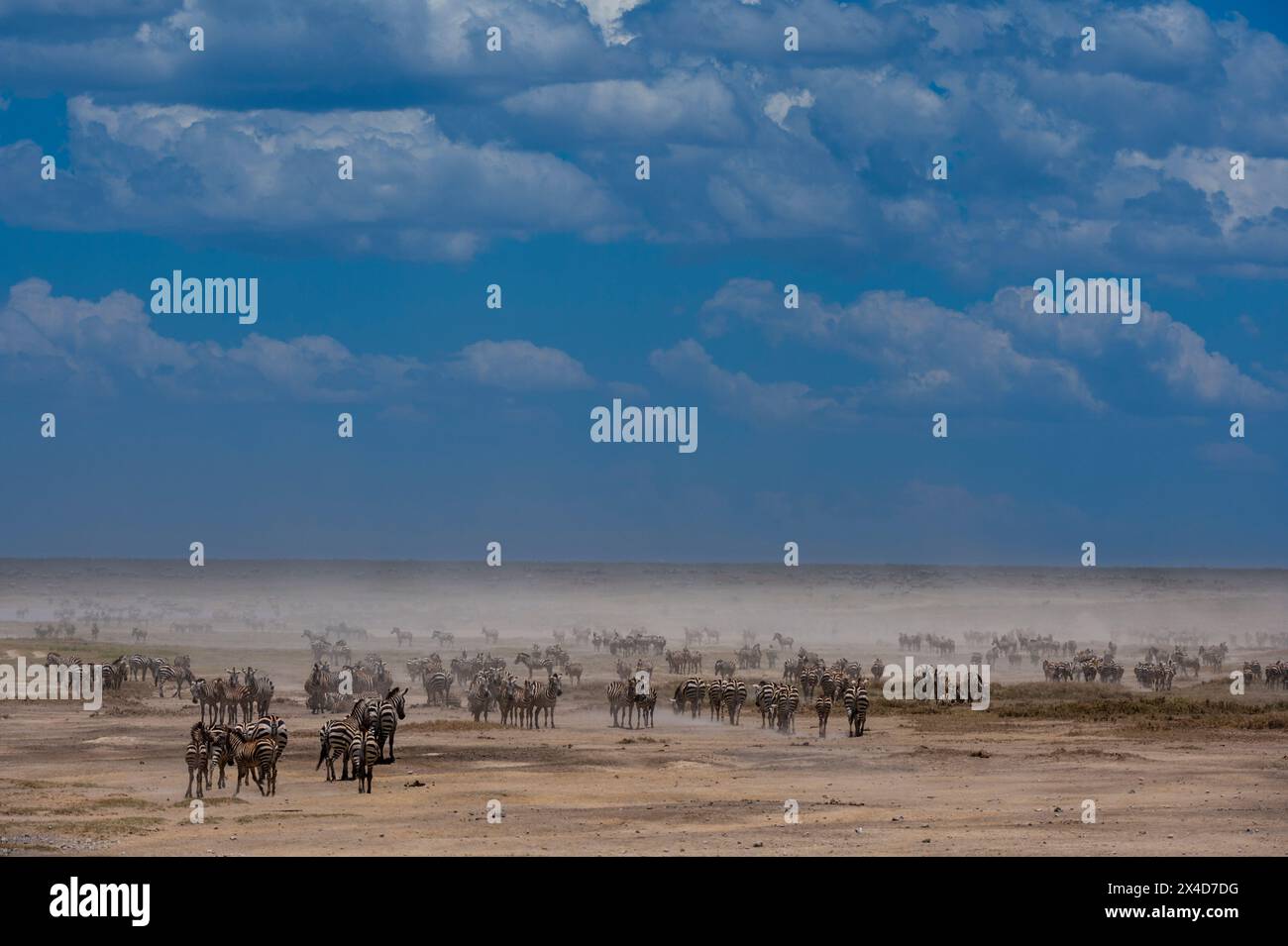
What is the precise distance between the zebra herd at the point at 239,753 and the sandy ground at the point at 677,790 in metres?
0.36

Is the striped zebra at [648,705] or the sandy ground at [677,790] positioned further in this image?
the striped zebra at [648,705]

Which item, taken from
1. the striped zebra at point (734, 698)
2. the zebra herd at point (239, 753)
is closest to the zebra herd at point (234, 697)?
the zebra herd at point (239, 753)

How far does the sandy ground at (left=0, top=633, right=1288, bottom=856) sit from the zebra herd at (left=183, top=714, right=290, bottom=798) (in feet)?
1.18

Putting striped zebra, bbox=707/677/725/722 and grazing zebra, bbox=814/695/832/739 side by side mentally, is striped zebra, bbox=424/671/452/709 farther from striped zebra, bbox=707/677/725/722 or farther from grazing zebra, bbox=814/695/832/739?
grazing zebra, bbox=814/695/832/739

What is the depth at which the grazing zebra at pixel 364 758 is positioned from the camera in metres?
27.8

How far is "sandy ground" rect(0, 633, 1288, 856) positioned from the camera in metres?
22.8

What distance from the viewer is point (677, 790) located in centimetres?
2861

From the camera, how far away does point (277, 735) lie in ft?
93.8

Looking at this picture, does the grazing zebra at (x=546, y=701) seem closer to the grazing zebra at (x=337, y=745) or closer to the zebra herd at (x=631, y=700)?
the zebra herd at (x=631, y=700)

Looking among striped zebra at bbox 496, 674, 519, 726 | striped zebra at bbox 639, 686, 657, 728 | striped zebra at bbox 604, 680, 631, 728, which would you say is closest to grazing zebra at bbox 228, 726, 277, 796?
striped zebra at bbox 496, 674, 519, 726
